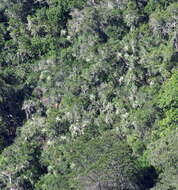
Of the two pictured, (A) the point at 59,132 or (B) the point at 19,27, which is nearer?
(A) the point at 59,132

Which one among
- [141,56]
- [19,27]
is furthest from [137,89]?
[19,27]

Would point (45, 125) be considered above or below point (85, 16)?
below

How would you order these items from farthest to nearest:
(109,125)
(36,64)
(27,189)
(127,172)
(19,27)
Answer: (19,27) < (36,64) < (109,125) < (27,189) < (127,172)

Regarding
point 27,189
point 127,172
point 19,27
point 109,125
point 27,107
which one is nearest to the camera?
point 127,172

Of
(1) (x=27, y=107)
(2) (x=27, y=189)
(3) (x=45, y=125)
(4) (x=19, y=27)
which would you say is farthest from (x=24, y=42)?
(2) (x=27, y=189)

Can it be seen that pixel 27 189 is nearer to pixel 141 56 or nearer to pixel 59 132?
pixel 59 132

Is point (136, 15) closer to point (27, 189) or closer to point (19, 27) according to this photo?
point (19, 27)
